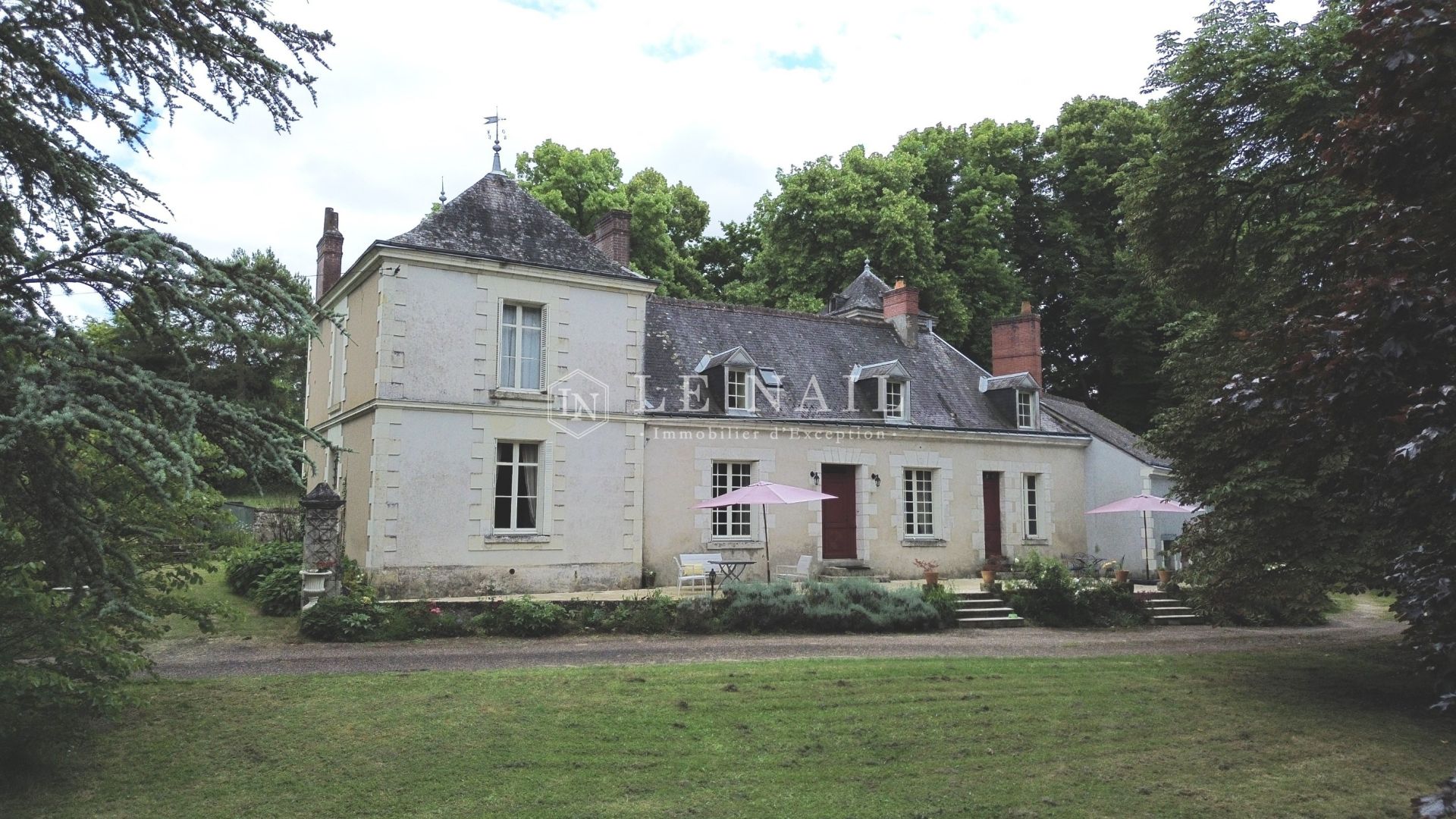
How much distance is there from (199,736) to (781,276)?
23.1 metres

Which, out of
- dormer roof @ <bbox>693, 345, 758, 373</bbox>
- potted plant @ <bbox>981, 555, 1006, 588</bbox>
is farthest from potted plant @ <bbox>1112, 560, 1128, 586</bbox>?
dormer roof @ <bbox>693, 345, 758, 373</bbox>

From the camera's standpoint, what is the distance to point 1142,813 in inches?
237

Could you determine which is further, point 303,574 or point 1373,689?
point 303,574

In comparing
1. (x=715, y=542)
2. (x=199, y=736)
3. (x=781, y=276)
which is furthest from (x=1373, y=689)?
(x=781, y=276)

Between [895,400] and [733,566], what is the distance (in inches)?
212

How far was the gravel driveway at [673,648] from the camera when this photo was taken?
380 inches

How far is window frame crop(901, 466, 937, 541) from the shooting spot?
18.8m

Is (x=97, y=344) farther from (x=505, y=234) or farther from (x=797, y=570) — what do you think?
(x=797, y=570)

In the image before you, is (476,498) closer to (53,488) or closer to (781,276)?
(53,488)

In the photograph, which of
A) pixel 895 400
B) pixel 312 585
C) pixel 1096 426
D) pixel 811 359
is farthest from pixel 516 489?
pixel 1096 426

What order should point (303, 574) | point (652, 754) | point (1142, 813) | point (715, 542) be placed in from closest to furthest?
point (1142, 813) → point (652, 754) → point (303, 574) → point (715, 542)

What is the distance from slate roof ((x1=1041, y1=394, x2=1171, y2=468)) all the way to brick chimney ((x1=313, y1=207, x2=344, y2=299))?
15.5m

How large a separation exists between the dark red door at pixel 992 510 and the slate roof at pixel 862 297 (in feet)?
16.4

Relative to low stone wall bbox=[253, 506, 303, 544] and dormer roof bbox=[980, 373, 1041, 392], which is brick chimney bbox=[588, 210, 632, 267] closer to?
low stone wall bbox=[253, 506, 303, 544]
